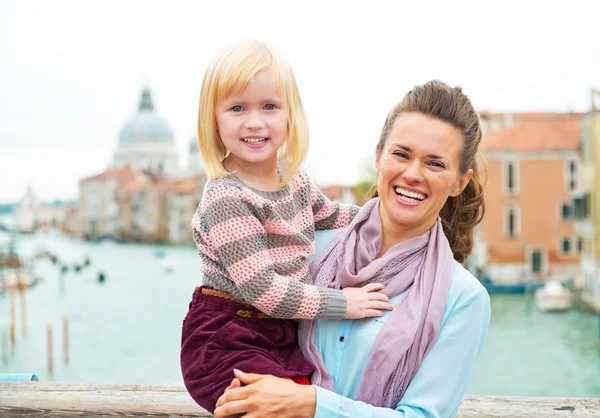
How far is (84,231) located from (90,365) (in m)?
35.2

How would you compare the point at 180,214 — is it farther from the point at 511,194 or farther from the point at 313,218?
the point at 313,218

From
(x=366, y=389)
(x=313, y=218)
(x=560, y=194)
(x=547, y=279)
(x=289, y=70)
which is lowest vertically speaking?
(x=547, y=279)

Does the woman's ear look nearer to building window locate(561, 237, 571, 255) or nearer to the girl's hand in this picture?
the girl's hand

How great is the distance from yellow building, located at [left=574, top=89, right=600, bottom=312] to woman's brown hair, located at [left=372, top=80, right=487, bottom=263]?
54.9 feet

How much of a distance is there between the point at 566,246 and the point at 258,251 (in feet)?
74.0

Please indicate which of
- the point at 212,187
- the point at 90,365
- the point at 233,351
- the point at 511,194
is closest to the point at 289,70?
the point at 212,187

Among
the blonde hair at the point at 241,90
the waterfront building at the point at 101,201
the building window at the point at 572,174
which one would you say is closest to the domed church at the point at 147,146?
the waterfront building at the point at 101,201

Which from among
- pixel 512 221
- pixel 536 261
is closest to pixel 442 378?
pixel 512 221

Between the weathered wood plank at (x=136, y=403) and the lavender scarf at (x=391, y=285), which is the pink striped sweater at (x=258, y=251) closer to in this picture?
the lavender scarf at (x=391, y=285)

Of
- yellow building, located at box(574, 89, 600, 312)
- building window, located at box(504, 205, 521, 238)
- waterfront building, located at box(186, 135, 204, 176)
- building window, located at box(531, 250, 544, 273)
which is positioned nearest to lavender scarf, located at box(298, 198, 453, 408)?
yellow building, located at box(574, 89, 600, 312)

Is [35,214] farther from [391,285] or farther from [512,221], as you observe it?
[391,285]

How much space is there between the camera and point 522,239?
21641 millimetres

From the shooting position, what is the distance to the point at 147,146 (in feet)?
185

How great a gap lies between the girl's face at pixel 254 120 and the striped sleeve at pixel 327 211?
137 mm
